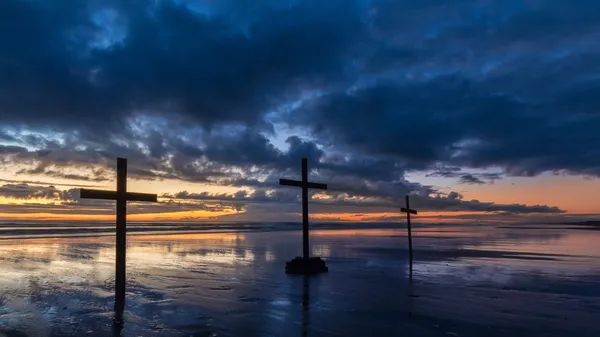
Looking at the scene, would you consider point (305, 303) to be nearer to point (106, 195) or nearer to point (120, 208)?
point (120, 208)

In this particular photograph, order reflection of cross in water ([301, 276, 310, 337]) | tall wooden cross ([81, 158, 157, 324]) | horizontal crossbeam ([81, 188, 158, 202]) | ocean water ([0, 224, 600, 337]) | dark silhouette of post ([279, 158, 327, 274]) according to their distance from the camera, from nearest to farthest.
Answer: reflection of cross in water ([301, 276, 310, 337]) → ocean water ([0, 224, 600, 337]) → horizontal crossbeam ([81, 188, 158, 202]) → tall wooden cross ([81, 158, 157, 324]) → dark silhouette of post ([279, 158, 327, 274])

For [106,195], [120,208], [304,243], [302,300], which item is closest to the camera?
[106,195]

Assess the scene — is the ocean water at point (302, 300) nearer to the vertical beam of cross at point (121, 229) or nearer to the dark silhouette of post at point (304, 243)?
the vertical beam of cross at point (121, 229)

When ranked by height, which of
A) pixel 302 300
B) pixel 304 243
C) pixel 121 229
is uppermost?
pixel 121 229

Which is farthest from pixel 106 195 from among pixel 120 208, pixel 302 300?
pixel 302 300

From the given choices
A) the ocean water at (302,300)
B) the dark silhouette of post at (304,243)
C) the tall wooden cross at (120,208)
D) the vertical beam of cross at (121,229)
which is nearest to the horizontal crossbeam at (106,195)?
the tall wooden cross at (120,208)

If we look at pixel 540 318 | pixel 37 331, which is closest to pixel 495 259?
pixel 540 318

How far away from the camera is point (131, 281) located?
16.5 meters

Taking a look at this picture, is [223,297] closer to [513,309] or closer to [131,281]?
[131,281]

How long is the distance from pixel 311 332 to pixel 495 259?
68.6 feet

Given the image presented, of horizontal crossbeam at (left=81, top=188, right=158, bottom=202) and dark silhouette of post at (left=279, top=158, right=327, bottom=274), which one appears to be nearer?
horizontal crossbeam at (left=81, top=188, right=158, bottom=202)

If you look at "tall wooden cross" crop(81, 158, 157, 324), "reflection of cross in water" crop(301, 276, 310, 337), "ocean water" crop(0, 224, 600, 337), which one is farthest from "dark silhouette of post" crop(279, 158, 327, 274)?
"tall wooden cross" crop(81, 158, 157, 324)

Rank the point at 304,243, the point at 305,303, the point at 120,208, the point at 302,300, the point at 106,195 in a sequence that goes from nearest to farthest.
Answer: the point at 106,195
the point at 305,303
the point at 120,208
the point at 302,300
the point at 304,243

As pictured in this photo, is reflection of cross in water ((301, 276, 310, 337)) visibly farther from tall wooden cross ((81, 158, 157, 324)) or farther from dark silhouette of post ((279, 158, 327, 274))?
tall wooden cross ((81, 158, 157, 324))
